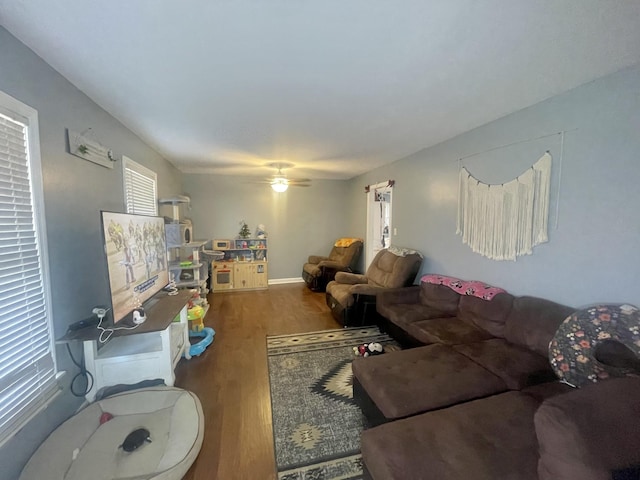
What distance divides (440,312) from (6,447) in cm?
331

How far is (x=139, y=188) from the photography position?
10.3 ft

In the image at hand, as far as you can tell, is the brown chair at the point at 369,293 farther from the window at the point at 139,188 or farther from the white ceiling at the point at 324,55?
the window at the point at 139,188

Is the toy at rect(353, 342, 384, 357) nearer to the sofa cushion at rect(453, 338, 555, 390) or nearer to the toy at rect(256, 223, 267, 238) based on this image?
the sofa cushion at rect(453, 338, 555, 390)

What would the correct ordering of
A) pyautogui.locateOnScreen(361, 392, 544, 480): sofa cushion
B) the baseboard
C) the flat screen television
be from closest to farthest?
1. pyautogui.locateOnScreen(361, 392, 544, 480): sofa cushion
2. the flat screen television
3. the baseboard

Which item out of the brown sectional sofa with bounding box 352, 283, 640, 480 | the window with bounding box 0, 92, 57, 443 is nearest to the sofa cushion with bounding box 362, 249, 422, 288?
the brown sectional sofa with bounding box 352, 283, 640, 480

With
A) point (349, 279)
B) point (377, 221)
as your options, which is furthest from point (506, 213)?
point (377, 221)

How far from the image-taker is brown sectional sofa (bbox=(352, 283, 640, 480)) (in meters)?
0.97

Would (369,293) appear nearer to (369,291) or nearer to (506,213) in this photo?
(369,291)

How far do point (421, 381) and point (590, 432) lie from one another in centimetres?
91

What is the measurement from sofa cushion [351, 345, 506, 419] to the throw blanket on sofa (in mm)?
838

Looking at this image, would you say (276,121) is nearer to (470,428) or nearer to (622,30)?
(622,30)

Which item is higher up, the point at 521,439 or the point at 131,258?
the point at 131,258

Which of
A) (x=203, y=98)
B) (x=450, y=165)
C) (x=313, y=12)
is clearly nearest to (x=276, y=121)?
(x=203, y=98)

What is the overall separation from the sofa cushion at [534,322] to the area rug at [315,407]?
4.14 feet
